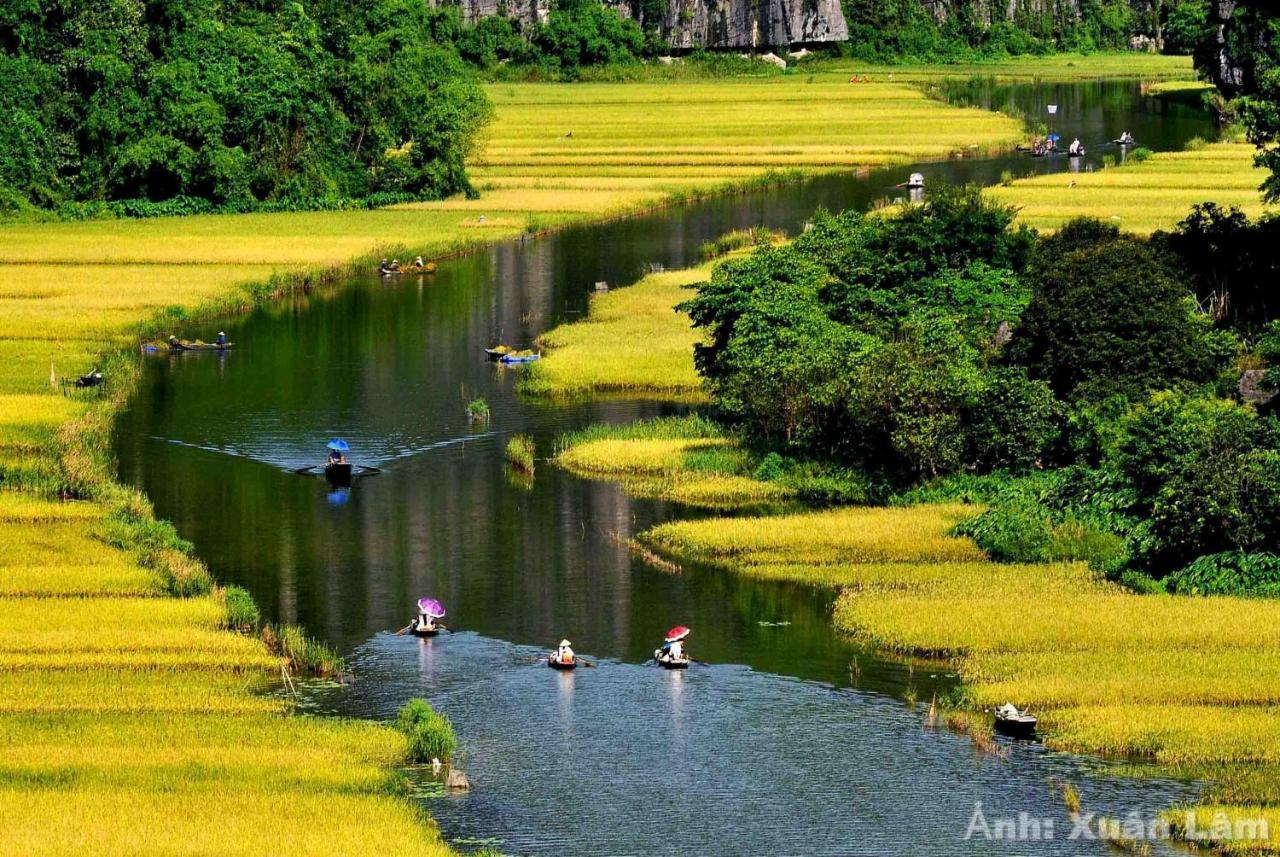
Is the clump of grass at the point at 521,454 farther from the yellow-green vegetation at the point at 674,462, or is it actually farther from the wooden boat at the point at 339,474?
the wooden boat at the point at 339,474

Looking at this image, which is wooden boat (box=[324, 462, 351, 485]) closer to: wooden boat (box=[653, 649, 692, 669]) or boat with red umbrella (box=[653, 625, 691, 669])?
boat with red umbrella (box=[653, 625, 691, 669])

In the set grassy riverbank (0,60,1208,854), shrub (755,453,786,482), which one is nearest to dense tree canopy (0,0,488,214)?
grassy riverbank (0,60,1208,854)

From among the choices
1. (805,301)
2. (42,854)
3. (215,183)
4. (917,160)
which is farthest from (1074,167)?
(42,854)

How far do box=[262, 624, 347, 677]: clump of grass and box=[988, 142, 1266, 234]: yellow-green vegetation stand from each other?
42.4 m

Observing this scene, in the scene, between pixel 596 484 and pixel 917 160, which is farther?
pixel 917 160

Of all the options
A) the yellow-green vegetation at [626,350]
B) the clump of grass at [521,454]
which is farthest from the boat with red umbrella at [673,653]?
the yellow-green vegetation at [626,350]

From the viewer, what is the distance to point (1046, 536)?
38.4 meters

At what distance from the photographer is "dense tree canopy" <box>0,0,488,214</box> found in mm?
87375

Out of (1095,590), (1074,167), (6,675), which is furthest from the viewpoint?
(1074,167)

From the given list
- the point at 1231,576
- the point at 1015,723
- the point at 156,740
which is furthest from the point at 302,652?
the point at 1231,576

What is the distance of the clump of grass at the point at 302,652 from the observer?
3238 centimetres

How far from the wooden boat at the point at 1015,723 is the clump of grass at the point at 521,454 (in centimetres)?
1795

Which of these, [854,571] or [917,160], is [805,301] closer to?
[854,571]

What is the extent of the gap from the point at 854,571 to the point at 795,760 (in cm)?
976
